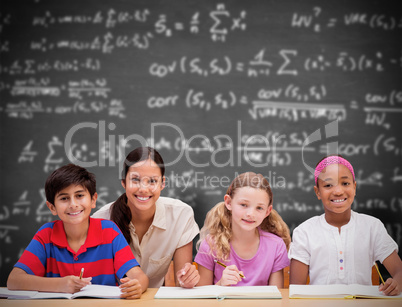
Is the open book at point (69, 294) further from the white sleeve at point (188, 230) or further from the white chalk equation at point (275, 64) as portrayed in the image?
the white chalk equation at point (275, 64)

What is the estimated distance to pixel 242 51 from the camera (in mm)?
3125

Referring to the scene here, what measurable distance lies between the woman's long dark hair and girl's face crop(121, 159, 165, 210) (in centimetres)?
3

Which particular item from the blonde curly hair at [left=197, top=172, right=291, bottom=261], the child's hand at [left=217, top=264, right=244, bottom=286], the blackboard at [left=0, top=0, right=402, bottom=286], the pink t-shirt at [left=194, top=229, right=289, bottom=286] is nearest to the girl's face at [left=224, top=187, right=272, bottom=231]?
the blonde curly hair at [left=197, top=172, right=291, bottom=261]

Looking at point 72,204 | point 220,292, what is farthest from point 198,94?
point 220,292

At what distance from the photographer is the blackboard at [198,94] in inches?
121

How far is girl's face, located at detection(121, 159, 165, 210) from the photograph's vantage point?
6.89 feet

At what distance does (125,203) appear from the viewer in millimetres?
2232

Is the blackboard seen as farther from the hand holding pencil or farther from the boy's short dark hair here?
the hand holding pencil

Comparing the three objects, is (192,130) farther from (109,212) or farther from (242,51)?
(109,212)

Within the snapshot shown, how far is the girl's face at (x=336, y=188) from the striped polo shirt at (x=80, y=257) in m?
0.94

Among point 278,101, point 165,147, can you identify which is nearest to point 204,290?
point 165,147

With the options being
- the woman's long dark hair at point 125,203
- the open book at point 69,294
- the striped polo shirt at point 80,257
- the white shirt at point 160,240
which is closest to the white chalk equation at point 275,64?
the woman's long dark hair at point 125,203

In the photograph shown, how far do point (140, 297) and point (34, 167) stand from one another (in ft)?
6.01

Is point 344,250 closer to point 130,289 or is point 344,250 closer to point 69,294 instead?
point 130,289
